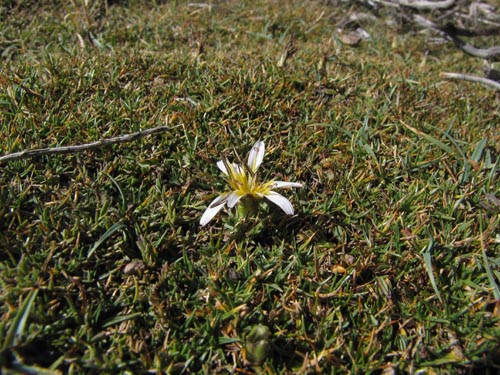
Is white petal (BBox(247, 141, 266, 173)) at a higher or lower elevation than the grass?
higher

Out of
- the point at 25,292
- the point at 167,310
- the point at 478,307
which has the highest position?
the point at 25,292

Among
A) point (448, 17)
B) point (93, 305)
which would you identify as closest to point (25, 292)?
point (93, 305)

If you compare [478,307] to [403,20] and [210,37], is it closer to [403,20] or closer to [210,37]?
[210,37]

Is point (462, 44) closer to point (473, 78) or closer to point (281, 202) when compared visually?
point (473, 78)

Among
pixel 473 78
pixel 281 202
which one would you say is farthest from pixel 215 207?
pixel 473 78

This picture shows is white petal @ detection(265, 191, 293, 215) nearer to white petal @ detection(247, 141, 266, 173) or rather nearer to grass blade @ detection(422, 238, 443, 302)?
white petal @ detection(247, 141, 266, 173)

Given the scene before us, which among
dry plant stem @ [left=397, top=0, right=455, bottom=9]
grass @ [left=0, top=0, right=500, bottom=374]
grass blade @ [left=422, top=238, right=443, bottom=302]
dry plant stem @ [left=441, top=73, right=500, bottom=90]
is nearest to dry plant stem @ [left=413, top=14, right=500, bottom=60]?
dry plant stem @ [left=397, top=0, right=455, bottom=9]
